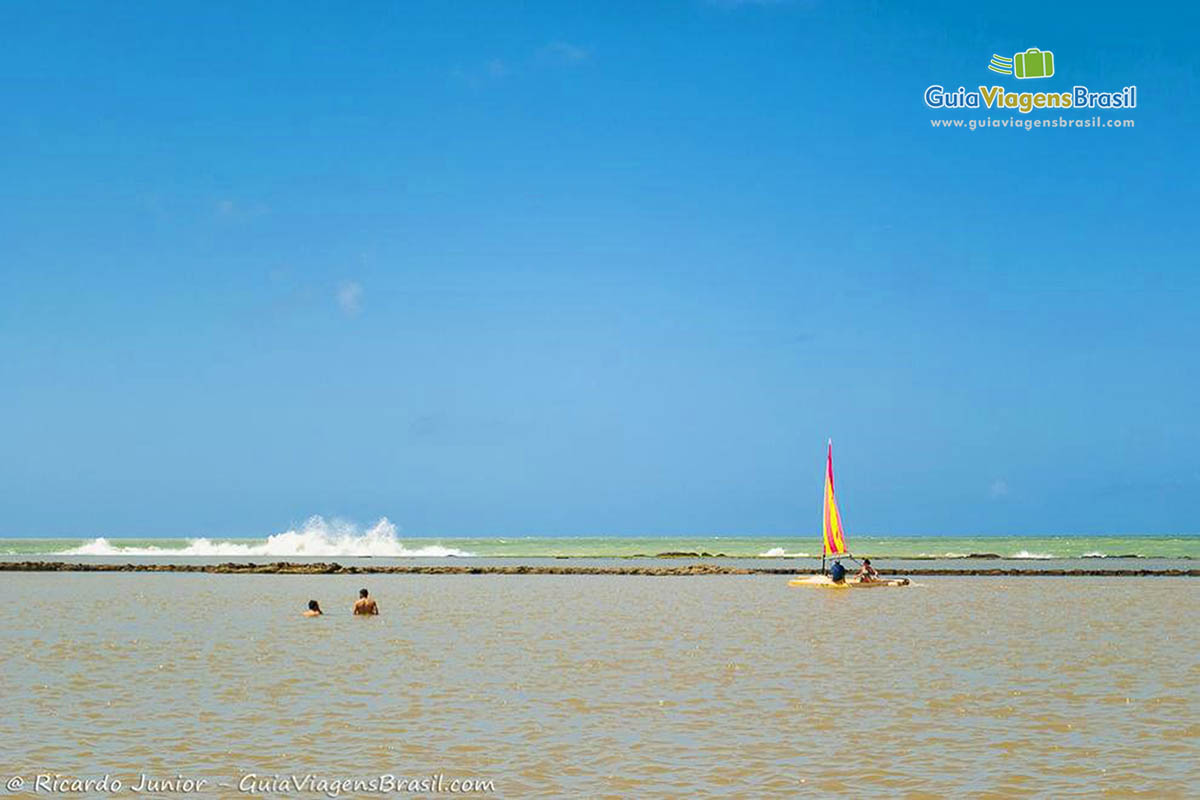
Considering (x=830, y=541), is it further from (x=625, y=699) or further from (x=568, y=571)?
(x=625, y=699)

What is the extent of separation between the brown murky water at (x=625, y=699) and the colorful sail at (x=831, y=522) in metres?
17.5

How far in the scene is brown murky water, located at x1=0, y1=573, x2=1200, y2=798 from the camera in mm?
13211

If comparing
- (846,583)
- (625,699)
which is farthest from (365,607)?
(846,583)

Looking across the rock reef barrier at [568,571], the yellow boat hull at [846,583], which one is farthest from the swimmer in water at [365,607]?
the rock reef barrier at [568,571]

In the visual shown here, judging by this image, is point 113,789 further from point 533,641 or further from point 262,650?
point 533,641

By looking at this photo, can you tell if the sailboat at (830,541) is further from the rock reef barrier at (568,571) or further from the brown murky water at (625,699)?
the brown murky water at (625,699)

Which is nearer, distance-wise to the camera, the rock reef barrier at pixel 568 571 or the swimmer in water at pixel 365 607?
the swimmer in water at pixel 365 607

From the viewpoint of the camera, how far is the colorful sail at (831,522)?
5403 centimetres

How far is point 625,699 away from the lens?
18109 mm

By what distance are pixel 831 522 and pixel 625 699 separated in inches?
1483

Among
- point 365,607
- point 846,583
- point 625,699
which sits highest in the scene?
point 365,607

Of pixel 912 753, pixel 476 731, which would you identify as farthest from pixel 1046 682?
pixel 476 731

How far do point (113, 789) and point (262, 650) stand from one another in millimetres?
13171

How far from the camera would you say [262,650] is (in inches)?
992
